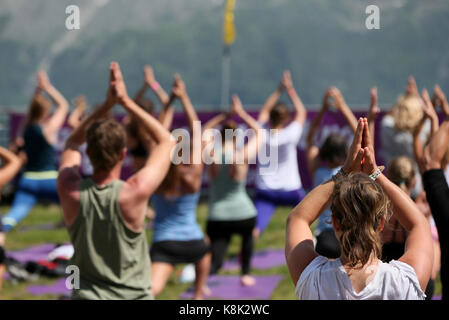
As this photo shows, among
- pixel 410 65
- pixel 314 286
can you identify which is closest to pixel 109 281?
pixel 314 286

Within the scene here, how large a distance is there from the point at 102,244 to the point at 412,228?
5.17 feet

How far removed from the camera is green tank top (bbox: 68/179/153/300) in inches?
119

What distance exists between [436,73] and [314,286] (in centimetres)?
2347

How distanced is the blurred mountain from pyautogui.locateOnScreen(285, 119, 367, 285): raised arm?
2212cm

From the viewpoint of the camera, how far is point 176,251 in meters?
4.83

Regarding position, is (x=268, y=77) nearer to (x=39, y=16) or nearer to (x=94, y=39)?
(x=94, y=39)

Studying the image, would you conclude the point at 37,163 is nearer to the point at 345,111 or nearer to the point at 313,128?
the point at 313,128

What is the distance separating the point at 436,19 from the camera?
27.1m

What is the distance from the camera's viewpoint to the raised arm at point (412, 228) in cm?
224

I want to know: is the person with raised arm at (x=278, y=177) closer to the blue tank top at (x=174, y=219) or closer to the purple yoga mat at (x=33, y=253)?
the blue tank top at (x=174, y=219)

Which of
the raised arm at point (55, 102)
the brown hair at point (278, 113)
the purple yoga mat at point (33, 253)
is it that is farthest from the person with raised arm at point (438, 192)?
the purple yoga mat at point (33, 253)

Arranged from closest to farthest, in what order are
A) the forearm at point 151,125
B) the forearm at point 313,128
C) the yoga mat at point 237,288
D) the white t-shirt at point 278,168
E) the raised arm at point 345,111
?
the forearm at point 151,125
the raised arm at point 345,111
the forearm at point 313,128
the yoga mat at point 237,288
the white t-shirt at point 278,168

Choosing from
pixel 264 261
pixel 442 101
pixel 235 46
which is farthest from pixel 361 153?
pixel 235 46
